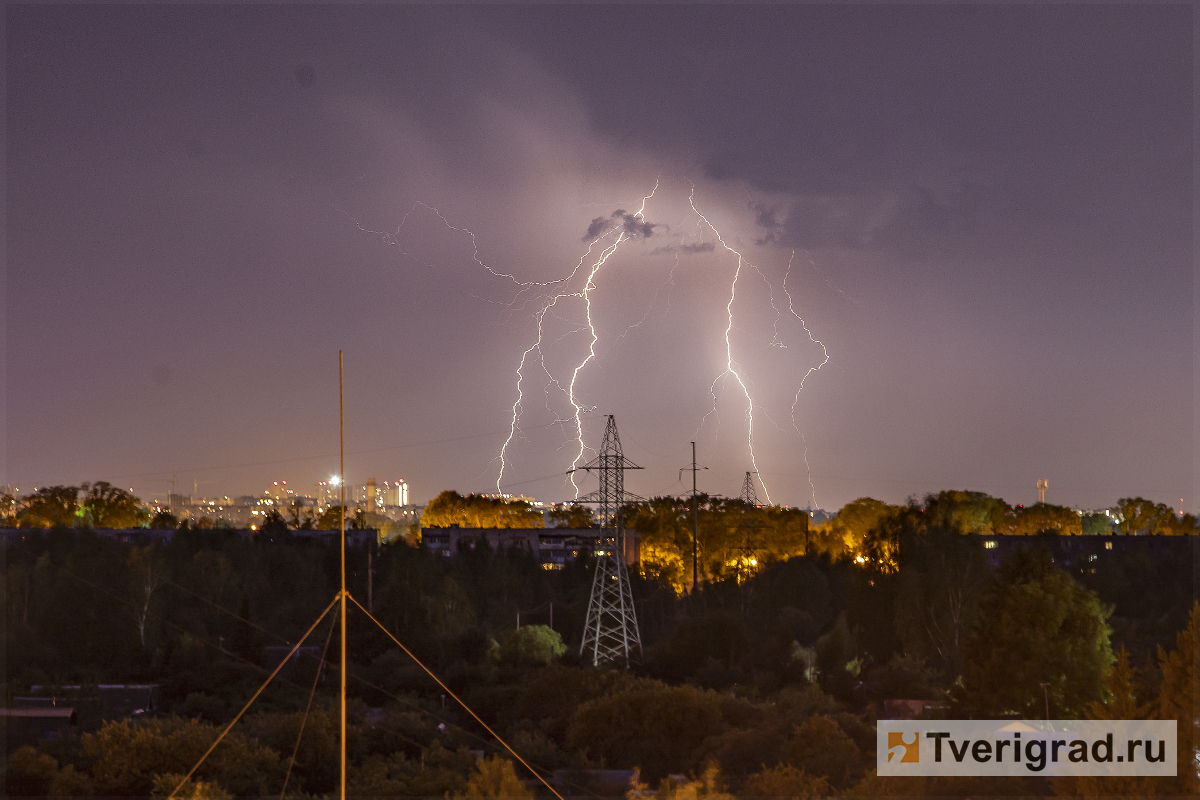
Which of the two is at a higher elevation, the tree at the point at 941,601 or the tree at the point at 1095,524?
the tree at the point at 941,601

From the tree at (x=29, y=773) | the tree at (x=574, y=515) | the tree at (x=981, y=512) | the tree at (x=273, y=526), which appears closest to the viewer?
the tree at (x=29, y=773)

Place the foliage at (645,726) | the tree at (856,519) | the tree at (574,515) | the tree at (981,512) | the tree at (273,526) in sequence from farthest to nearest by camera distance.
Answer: the tree at (574,515) → the tree at (856,519) → the tree at (981,512) → the tree at (273,526) → the foliage at (645,726)

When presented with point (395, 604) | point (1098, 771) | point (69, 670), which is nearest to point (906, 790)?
point (1098, 771)

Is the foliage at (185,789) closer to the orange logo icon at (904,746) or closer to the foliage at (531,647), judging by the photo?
the orange logo icon at (904,746)

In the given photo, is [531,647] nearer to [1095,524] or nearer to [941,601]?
[941,601]

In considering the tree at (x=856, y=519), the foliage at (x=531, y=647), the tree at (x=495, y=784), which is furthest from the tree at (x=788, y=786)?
the tree at (x=856, y=519)

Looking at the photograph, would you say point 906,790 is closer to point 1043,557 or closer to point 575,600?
point 1043,557
